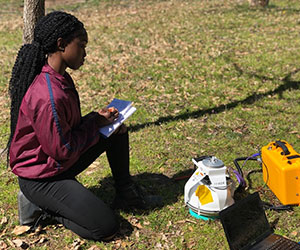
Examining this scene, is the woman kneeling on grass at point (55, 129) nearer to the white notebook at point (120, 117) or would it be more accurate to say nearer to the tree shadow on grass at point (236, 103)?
the white notebook at point (120, 117)

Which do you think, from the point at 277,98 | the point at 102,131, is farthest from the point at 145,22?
the point at 102,131

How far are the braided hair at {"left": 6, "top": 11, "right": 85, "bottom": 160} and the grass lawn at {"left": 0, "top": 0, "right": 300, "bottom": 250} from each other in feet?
4.35

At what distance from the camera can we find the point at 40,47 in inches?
131

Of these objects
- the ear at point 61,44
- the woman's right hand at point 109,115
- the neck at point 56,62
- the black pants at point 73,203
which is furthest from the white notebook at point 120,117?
the ear at point 61,44

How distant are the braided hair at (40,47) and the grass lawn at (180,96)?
4.35 ft

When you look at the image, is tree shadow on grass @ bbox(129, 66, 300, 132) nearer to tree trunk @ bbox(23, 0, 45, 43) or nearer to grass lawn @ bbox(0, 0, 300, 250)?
grass lawn @ bbox(0, 0, 300, 250)

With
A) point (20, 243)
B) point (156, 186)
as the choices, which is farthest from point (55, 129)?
point (156, 186)

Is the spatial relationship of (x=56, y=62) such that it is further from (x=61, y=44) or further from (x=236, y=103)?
(x=236, y=103)

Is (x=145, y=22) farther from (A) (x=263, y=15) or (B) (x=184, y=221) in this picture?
(B) (x=184, y=221)

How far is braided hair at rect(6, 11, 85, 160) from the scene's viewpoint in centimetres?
325

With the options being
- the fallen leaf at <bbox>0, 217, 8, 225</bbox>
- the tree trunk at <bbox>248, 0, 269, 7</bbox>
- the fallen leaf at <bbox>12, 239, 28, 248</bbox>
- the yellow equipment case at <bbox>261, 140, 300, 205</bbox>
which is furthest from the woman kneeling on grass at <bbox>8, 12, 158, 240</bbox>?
the tree trunk at <bbox>248, 0, 269, 7</bbox>

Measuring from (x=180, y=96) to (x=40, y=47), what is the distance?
375cm

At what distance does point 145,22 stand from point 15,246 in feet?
29.5

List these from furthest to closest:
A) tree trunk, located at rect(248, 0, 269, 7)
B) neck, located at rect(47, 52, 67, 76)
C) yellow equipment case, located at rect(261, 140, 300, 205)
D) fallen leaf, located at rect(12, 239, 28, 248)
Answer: tree trunk, located at rect(248, 0, 269, 7) → yellow equipment case, located at rect(261, 140, 300, 205) → fallen leaf, located at rect(12, 239, 28, 248) → neck, located at rect(47, 52, 67, 76)
